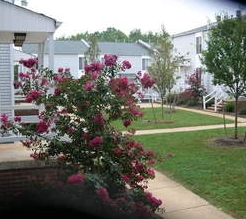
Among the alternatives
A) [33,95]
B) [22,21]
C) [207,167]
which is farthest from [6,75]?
[33,95]

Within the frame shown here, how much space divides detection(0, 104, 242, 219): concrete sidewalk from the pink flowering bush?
72 centimetres

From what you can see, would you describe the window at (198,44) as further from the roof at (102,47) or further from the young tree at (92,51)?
the young tree at (92,51)

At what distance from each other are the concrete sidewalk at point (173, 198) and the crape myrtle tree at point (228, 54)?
4781mm

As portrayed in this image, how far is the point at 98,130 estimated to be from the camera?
15.4 feet

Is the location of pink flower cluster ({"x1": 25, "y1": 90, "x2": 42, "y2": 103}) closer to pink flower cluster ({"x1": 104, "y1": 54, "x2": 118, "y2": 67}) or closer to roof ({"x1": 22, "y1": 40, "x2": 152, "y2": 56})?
pink flower cluster ({"x1": 104, "y1": 54, "x2": 118, "y2": 67})

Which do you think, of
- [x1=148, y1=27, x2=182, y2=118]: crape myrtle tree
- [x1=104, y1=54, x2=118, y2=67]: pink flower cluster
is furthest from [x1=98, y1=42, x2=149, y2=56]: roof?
[x1=104, y1=54, x2=118, y2=67]: pink flower cluster

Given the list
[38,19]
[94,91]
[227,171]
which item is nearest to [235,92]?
[227,171]

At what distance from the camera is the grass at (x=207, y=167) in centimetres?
627

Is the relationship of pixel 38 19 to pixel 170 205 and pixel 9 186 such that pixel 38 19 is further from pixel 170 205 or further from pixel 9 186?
pixel 170 205

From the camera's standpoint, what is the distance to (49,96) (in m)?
4.94

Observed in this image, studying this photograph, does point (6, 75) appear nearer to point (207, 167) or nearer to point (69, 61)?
point (207, 167)

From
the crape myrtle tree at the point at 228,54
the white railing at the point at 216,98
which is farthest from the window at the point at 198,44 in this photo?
the crape myrtle tree at the point at 228,54

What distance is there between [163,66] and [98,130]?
15.0m

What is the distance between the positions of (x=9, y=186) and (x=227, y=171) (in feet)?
13.9
